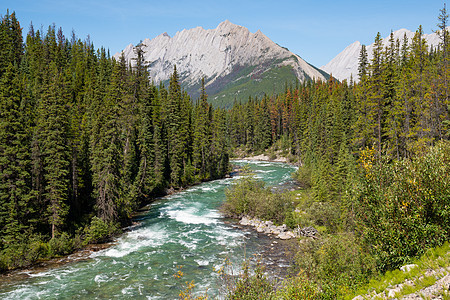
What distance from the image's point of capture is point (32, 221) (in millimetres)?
28516

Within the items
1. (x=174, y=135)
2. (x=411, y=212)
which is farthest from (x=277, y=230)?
(x=174, y=135)

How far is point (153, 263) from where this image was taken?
2714 cm

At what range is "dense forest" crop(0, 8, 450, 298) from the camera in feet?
51.3

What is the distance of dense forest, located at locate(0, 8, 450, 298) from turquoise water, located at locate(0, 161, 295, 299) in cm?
377

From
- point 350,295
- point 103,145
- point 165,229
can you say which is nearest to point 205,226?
point 165,229

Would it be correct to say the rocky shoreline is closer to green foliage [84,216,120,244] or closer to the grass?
green foliage [84,216,120,244]

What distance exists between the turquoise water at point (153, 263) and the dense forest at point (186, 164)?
12.4ft

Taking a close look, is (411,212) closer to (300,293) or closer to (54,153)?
(300,293)

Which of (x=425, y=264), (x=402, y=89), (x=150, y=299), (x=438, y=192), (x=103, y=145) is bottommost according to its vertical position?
(x=150, y=299)

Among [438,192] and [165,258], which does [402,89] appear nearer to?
[438,192]

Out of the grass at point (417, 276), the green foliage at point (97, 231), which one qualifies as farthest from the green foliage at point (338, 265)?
the green foliage at point (97, 231)

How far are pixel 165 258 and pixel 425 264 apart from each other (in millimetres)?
22344

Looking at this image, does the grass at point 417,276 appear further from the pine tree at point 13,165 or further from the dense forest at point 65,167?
the pine tree at point 13,165

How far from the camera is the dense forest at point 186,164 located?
15648mm
